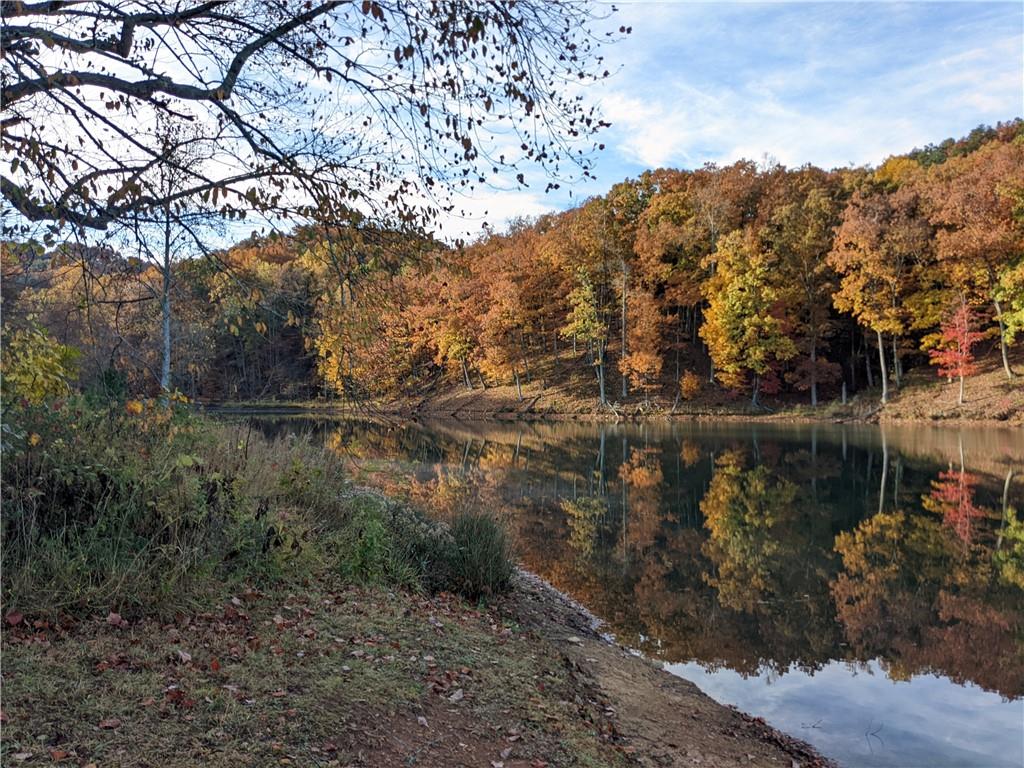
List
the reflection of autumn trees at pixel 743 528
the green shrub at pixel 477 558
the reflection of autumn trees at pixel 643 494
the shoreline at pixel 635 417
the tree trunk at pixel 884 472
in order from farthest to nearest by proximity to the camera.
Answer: the shoreline at pixel 635 417 < the tree trunk at pixel 884 472 < the reflection of autumn trees at pixel 643 494 < the reflection of autumn trees at pixel 743 528 < the green shrub at pixel 477 558

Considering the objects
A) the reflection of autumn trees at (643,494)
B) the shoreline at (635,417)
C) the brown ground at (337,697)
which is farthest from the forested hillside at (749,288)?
the brown ground at (337,697)

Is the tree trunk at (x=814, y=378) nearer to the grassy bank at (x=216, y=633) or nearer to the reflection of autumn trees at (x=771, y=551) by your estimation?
the reflection of autumn trees at (x=771, y=551)

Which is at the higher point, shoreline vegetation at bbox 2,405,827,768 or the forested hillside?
the forested hillside

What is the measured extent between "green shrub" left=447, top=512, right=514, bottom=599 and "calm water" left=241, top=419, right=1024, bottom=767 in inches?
48.4

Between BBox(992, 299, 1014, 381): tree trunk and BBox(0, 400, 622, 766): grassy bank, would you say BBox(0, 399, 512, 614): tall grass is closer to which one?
BBox(0, 400, 622, 766): grassy bank

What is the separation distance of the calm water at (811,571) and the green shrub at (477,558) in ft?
4.04

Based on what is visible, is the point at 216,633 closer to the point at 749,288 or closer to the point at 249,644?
the point at 249,644

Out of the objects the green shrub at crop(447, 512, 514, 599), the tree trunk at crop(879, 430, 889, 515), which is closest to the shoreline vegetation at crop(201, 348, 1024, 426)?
the tree trunk at crop(879, 430, 889, 515)

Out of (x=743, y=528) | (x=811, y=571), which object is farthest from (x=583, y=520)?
(x=811, y=571)

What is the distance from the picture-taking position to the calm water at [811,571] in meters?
6.52

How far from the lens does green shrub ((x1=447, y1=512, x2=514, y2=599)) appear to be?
310 inches

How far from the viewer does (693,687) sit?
264 inches

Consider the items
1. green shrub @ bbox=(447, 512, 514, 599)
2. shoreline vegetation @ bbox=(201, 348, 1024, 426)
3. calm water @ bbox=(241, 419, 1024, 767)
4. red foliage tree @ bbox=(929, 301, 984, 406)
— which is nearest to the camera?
calm water @ bbox=(241, 419, 1024, 767)

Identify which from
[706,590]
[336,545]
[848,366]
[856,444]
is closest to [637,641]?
[706,590]
